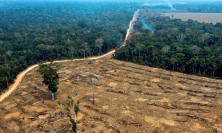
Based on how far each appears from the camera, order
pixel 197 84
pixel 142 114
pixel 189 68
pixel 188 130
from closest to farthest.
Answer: pixel 188 130 < pixel 142 114 < pixel 197 84 < pixel 189 68

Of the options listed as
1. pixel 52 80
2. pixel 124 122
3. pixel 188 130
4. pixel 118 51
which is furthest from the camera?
pixel 118 51

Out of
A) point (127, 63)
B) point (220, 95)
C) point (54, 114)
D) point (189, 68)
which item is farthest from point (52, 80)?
point (189, 68)

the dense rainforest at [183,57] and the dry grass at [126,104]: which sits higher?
the dense rainforest at [183,57]

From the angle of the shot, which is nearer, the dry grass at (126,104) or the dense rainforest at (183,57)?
the dry grass at (126,104)

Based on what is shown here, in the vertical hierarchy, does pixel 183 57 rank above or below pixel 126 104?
above

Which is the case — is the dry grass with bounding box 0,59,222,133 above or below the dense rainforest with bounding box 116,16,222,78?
below

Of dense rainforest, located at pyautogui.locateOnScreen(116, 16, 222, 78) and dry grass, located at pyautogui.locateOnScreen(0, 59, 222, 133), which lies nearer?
dry grass, located at pyautogui.locateOnScreen(0, 59, 222, 133)

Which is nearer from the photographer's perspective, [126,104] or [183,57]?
[126,104]

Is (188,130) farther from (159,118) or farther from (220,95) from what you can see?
(220,95)
